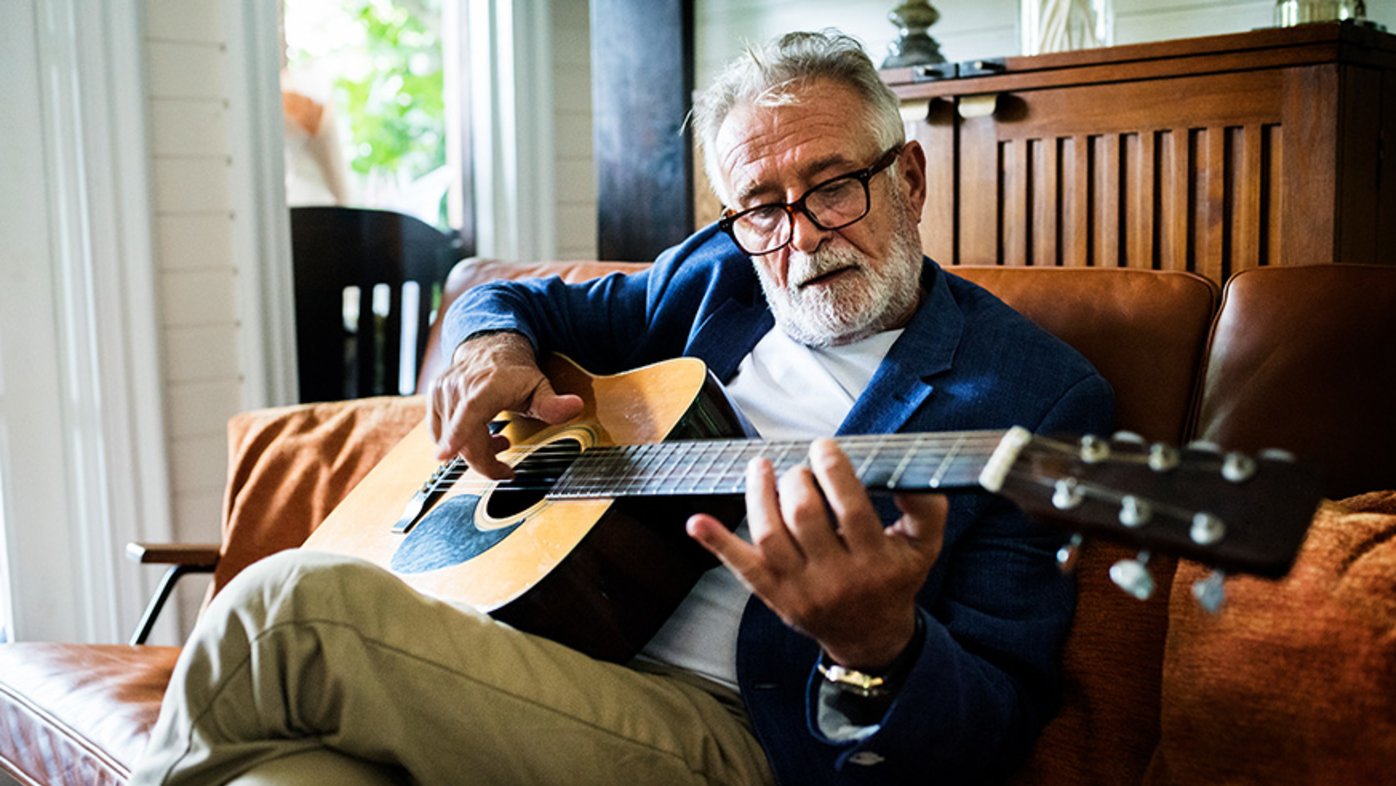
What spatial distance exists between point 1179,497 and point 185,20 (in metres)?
2.49

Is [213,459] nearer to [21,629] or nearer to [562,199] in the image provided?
[21,629]

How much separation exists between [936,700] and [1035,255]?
134 cm

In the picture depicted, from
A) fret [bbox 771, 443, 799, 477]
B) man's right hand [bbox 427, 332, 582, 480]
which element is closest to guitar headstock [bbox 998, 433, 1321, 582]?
fret [bbox 771, 443, 799, 477]

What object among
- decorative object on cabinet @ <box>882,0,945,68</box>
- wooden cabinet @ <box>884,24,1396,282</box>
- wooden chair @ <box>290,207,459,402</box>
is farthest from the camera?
wooden chair @ <box>290,207,459,402</box>

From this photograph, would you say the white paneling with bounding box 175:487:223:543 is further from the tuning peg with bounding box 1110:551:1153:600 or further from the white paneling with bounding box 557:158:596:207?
the tuning peg with bounding box 1110:551:1153:600

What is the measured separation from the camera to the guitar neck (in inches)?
41.2

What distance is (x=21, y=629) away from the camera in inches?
107

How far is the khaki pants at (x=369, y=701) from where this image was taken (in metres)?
1.20

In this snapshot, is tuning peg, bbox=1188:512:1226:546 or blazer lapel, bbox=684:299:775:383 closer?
tuning peg, bbox=1188:512:1226:546

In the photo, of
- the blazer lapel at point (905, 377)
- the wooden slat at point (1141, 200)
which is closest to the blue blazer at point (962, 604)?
the blazer lapel at point (905, 377)

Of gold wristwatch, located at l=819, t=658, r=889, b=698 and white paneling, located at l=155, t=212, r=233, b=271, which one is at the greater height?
white paneling, located at l=155, t=212, r=233, b=271

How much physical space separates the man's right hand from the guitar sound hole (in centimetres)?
2

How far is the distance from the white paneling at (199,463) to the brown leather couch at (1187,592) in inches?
29.1

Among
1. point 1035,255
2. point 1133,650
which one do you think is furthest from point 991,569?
point 1035,255
